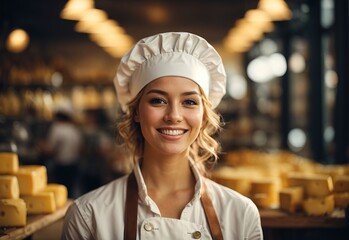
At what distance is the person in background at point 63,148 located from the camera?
7.31 meters

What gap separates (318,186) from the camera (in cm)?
297

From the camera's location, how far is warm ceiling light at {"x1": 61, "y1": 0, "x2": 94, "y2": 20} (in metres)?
4.23

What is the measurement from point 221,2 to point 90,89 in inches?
185

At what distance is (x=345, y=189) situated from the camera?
302 centimetres

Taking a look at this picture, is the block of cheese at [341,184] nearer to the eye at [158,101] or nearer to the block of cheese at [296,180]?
the block of cheese at [296,180]

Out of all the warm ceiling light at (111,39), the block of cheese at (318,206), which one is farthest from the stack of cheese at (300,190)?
the warm ceiling light at (111,39)

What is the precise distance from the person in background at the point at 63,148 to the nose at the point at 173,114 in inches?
210

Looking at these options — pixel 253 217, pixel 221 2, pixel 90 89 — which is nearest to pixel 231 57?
pixel 90 89

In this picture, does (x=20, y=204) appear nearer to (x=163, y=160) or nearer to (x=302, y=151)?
(x=163, y=160)

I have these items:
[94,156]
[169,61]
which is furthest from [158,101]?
[94,156]

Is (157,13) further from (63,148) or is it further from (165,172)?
(165,172)

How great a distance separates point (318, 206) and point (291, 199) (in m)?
0.15

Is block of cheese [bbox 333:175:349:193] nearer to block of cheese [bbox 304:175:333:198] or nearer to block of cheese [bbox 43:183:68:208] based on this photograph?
block of cheese [bbox 304:175:333:198]

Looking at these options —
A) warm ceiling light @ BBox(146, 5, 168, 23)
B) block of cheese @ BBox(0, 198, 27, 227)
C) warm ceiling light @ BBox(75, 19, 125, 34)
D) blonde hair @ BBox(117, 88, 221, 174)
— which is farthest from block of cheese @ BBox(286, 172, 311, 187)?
warm ceiling light @ BBox(146, 5, 168, 23)
